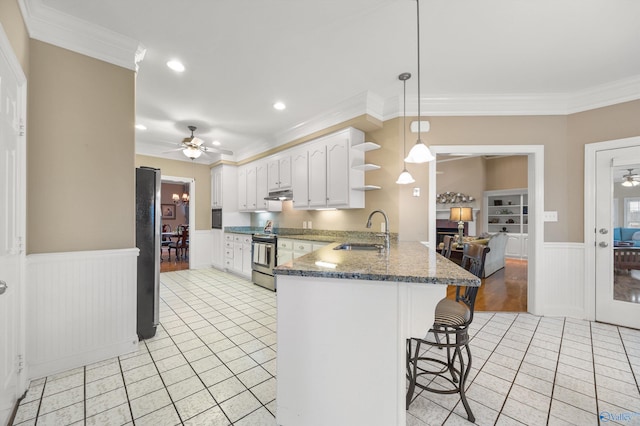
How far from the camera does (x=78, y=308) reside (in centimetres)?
203

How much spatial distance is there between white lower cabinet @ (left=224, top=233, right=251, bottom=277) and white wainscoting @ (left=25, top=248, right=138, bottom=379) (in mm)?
2700

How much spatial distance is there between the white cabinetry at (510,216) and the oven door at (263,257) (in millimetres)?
6772

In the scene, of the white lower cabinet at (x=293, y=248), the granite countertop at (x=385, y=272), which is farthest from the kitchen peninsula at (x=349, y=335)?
the white lower cabinet at (x=293, y=248)

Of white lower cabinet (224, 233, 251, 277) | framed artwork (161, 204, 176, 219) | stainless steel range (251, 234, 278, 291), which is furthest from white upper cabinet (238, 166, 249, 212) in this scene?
framed artwork (161, 204, 176, 219)

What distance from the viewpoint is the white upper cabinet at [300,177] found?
4.13m

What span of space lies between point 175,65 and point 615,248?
17.1 ft

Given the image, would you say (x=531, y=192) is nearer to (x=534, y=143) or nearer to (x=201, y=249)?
(x=534, y=143)

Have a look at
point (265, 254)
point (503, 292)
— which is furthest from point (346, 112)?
point (503, 292)

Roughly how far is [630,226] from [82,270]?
5447mm

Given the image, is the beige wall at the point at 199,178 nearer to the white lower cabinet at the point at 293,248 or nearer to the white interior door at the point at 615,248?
the white lower cabinet at the point at 293,248

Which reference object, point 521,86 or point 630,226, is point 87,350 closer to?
point 521,86

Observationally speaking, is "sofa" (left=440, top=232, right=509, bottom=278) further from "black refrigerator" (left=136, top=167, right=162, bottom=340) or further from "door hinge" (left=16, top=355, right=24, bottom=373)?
"door hinge" (left=16, top=355, right=24, bottom=373)

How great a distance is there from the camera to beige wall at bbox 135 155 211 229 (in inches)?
228

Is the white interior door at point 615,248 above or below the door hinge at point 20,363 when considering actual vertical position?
above
